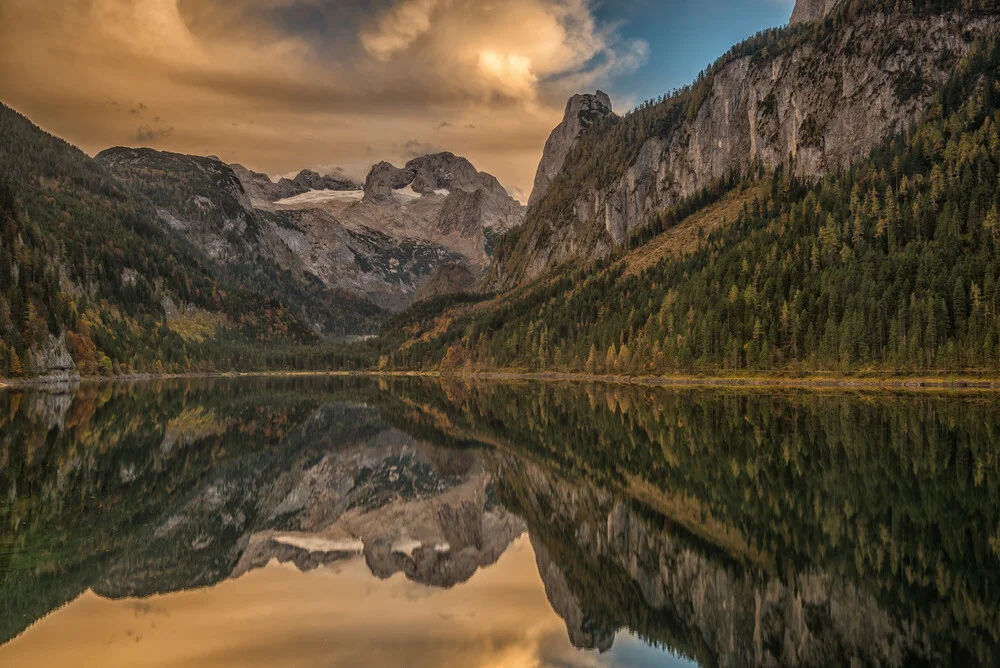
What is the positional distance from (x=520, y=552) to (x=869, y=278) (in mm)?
123836

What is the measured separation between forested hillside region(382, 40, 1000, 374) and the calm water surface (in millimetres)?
72455

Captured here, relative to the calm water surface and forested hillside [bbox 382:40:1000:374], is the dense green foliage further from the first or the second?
forested hillside [bbox 382:40:1000:374]

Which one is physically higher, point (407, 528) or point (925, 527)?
point (925, 527)

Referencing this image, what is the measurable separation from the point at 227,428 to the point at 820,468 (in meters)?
52.6

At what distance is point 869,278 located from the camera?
133 metres

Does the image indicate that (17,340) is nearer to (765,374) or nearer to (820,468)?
(765,374)

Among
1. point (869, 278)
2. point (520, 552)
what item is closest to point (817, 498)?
point (520, 552)

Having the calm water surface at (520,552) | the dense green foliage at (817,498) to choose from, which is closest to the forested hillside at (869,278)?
the dense green foliage at (817,498)

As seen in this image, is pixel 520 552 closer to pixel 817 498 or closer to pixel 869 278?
pixel 817 498

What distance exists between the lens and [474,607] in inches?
794

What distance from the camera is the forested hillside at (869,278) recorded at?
11694 centimetres

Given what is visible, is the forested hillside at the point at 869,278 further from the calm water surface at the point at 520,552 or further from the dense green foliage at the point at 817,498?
the calm water surface at the point at 520,552

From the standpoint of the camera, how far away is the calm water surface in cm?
1658

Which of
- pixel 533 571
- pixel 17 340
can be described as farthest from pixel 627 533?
pixel 17 340
